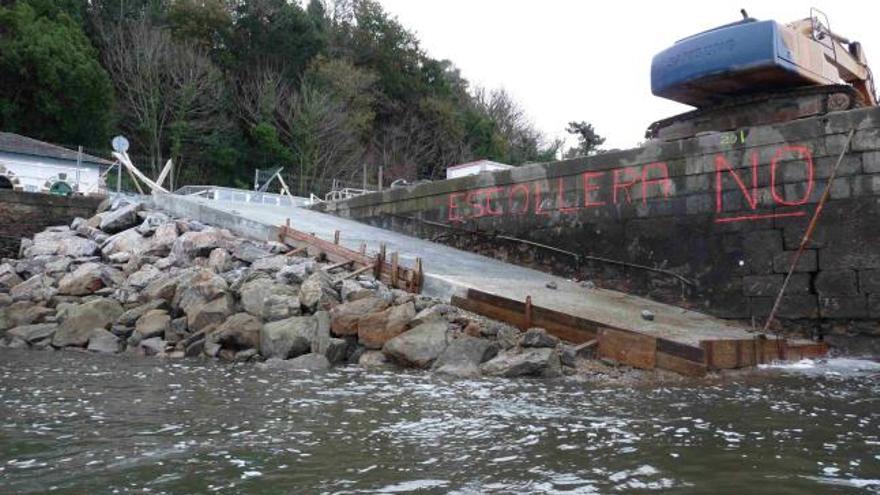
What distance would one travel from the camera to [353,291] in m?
8.74

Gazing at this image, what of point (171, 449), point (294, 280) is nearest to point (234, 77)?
point (294, 280)

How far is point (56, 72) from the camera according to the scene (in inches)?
1109

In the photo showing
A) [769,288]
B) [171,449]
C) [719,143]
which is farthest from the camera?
[719,143]

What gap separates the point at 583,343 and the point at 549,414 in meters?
2.29

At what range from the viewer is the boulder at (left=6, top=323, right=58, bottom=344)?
9216 millimetres

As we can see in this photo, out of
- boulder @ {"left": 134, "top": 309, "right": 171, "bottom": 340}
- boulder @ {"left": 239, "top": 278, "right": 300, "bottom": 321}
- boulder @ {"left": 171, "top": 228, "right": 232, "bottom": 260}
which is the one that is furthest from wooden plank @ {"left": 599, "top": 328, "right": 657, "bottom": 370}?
boulder @ {"left": 171, "top": 228, "right": 232, "bottom": 260}

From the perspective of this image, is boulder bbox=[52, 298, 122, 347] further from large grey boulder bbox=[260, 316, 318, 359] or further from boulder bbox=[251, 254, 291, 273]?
large grey boulder bbox=[260, 316, 318, 359]

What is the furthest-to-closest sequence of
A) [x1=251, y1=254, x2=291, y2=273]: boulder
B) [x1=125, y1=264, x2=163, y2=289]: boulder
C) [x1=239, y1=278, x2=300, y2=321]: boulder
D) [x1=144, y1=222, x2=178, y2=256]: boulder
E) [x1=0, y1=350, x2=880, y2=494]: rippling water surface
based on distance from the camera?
[x1=144, y1=222, x2=178, y2=256]: boulder
[x1=125, y1=264, x2=163, y2=289]: boulder
[x1=251, y1=254, x2=291, y2=273]: boulder
[x1=239, y1=278, x2=300, y2=321]: boulder
[x1=0, y1=350, x2=880, y2=494]: rippling water surface

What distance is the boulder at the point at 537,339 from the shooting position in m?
7.19

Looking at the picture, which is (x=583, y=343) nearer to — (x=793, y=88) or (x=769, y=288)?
(x=769, y=288)

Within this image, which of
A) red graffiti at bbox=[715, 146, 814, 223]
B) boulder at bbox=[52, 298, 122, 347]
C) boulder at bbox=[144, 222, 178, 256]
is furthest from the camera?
boulder at bbox=[144, 222, 178, 256]

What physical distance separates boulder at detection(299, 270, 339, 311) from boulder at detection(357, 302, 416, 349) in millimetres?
748

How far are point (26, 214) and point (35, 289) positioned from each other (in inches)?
185

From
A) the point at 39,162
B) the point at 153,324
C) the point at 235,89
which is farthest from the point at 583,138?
the point at 153,324
